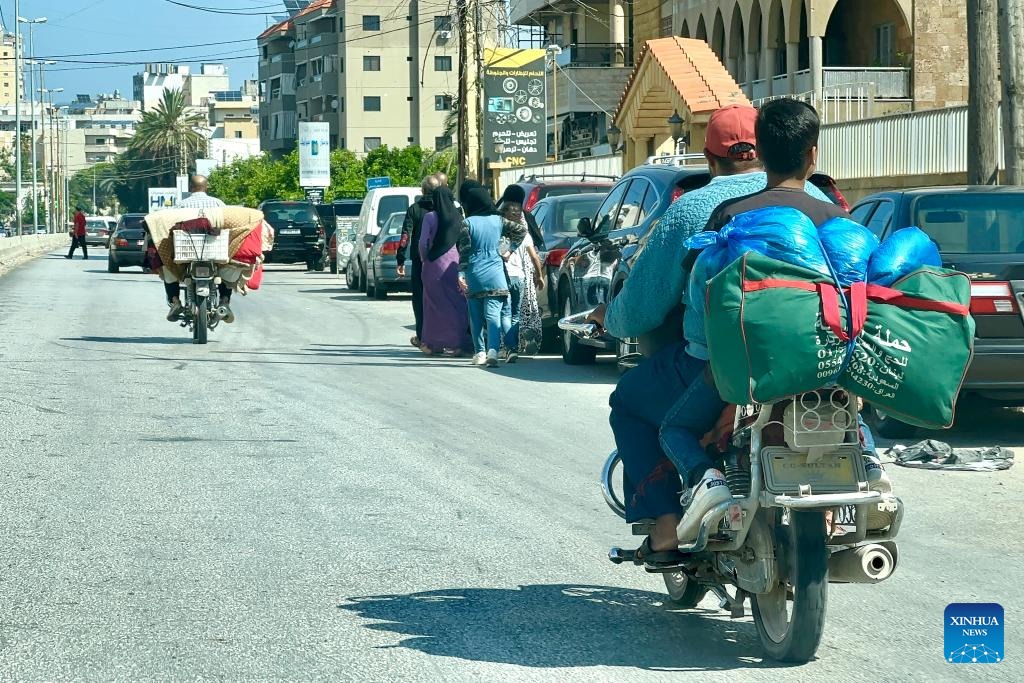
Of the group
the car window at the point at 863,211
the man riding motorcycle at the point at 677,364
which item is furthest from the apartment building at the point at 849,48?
the man riding motorcycle at the point at 677,364

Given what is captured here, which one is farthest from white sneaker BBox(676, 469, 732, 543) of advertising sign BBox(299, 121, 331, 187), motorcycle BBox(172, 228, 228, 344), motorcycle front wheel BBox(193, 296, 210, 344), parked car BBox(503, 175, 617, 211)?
advertising sign BBox(299, 121, 331, 187)

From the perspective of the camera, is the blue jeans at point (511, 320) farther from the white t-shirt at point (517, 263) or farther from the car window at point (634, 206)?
the car window at point (634, 206)

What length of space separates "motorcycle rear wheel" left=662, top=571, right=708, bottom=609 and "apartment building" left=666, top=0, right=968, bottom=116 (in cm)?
2775

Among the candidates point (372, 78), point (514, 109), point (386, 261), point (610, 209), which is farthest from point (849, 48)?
point (372, 78)

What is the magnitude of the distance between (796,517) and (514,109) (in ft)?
86.2

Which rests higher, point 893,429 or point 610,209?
point 610,209

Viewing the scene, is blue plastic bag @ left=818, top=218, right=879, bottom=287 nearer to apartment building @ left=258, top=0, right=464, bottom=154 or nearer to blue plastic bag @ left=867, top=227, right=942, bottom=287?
blue plastic bag @ left=867, top=227, right=942, bottom=287

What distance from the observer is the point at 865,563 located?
4754mm

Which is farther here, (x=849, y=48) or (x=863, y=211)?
(x=849, y=48)

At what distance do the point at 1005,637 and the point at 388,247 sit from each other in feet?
74.7

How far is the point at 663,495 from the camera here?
209 inches

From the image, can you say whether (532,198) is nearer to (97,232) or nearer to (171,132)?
(97,232)

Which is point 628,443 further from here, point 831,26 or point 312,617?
point 831,26

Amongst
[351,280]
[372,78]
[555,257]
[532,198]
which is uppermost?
[372,78]
